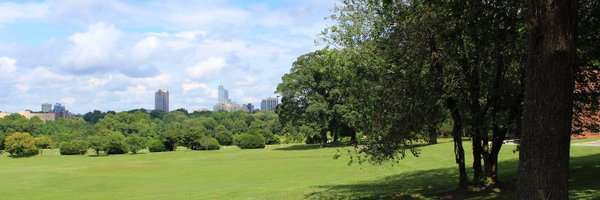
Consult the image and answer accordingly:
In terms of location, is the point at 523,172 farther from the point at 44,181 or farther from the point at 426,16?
the point at 44,181

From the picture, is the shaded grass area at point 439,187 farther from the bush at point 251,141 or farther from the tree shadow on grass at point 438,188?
the bush at point 251,141

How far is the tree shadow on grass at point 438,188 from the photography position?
14.7 m

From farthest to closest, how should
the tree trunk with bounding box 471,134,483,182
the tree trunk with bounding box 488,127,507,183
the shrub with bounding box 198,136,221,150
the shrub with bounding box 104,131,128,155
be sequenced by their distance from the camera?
the shrub with bounding box 198,136,221,150
the shrub with bounding box 104,131,128,155
the tree trunk with bounding box 471,134,483,182
the tree trunk with bounding box 488,127,507,183

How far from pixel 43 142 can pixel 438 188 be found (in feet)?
280

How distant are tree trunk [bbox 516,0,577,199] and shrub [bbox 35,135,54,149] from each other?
92750mm

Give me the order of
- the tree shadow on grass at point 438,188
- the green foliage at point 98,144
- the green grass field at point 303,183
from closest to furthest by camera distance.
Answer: the tree shadow on grass at point 438,188 < the green grass field at point 303,183 < the green foliage at point 98,144

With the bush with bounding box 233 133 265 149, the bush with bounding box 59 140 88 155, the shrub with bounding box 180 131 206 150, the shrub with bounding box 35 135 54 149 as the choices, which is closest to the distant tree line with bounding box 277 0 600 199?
the bush with bounding box 233 133 265 149

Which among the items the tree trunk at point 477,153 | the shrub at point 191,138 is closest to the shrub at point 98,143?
the shrub at point 191,138

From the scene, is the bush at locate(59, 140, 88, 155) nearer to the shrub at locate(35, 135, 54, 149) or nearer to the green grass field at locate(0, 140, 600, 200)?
the shrub at locate(35, 135, 54, 149)

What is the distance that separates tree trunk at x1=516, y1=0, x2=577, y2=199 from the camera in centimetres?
626

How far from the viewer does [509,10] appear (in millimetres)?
11023

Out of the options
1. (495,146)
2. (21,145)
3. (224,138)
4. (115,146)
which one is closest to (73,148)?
(115,146)

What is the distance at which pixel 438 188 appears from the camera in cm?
1955

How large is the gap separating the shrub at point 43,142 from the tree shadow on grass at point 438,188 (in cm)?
7803
